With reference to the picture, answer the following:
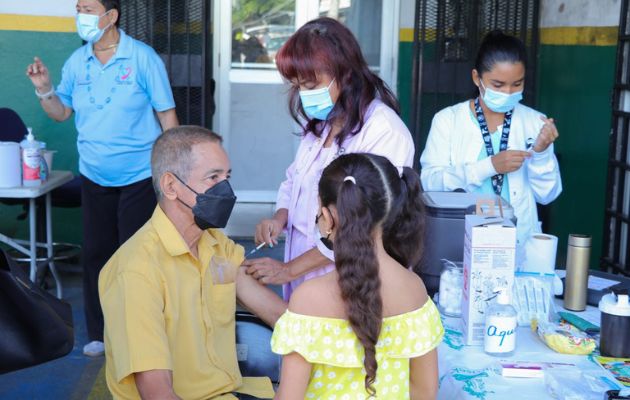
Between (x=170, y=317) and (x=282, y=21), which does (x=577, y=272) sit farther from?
(x=282, y=21)

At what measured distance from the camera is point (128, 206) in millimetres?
4016

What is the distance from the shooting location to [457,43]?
18.2 feet

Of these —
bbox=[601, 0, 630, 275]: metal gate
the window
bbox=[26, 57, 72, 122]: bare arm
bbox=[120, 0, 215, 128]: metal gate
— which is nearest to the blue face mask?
bbox=[26, 57, 72, 122]: bare arm

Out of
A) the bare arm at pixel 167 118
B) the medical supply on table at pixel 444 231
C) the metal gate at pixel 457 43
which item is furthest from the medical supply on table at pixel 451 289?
the metal gate at pixel 457 43

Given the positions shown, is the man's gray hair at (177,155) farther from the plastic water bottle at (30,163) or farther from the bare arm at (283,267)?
the plastic water bottle at (30,163)

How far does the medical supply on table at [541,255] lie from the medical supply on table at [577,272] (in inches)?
2.5

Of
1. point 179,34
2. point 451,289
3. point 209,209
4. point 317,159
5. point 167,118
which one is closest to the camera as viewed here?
point 209,209

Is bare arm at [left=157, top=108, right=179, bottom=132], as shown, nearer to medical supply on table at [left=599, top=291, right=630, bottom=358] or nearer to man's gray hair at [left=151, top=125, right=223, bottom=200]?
man's gray hair at [left=151, top=125, right=223, bottom=200]

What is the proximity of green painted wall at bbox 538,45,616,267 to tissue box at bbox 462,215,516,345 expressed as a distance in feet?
9.16

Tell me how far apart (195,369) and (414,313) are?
68 cm

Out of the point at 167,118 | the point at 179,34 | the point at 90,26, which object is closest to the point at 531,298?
the point at 167,118

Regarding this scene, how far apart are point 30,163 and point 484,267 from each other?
3.00 m

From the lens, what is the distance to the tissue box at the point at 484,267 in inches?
89.0

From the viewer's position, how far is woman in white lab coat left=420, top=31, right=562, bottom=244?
3.11 metres
